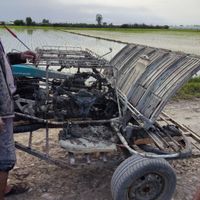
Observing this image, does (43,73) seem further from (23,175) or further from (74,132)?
(23,175)

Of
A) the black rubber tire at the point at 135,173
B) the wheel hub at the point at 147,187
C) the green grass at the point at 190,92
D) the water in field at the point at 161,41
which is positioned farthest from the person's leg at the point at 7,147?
the water in field at the point at 161,41

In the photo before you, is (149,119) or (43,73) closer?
(149,119)

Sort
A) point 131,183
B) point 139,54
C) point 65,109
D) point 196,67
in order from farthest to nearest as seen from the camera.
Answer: point 139,54, point 65,109, point 196,67, point 131,183

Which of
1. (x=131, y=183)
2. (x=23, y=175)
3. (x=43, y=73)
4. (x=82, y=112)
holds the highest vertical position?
(x=43, y=73)

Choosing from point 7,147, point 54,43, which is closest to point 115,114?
point 7,147

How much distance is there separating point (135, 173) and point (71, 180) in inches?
41.6

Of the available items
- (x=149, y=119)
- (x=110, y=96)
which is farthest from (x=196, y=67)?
(x=110, y=96)

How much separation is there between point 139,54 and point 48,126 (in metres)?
1.77

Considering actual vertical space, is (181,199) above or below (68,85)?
below

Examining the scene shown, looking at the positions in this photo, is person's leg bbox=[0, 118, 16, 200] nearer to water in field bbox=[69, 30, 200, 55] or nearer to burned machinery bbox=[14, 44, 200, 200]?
burned machinery bbox=[14, 44, 200, 200]

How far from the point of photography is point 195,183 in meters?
4.88

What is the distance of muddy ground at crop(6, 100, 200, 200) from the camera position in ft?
14.8

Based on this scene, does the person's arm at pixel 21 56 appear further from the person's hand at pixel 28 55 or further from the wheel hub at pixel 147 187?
the wheel hub at pixel 147 187

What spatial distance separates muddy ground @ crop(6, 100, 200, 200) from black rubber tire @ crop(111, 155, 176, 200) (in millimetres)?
398
